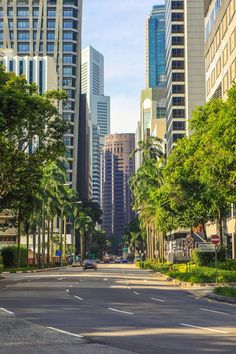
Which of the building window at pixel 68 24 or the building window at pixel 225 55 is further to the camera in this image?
the building window at pixel 68 24

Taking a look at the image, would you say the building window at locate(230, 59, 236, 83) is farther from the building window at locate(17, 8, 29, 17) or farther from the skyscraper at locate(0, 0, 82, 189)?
the building window at locate(17, 8, 29, 17)

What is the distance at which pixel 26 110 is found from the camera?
1519 inches

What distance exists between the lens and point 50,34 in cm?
18362

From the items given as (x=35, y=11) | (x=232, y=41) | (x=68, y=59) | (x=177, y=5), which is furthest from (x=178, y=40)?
(x=232, y=41)

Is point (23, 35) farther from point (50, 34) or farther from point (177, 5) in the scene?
point (177, 5)

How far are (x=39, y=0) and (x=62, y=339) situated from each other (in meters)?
180

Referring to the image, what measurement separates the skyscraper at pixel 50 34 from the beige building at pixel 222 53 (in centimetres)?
10054

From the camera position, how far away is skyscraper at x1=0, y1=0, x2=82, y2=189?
183250 mm

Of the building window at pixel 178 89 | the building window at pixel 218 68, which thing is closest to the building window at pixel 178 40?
the building window at pixel 178 89

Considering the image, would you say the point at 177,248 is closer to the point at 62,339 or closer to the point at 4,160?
the point at 4,160

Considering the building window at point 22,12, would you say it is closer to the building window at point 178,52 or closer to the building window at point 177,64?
the building window at point 178,52

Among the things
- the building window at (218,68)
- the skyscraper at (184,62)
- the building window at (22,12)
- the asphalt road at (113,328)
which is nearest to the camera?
the asphalt road at (113,328)

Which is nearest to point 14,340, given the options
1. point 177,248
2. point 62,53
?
point 177,248

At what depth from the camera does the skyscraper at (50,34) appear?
601 ft
